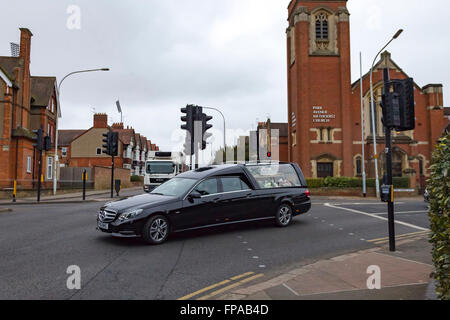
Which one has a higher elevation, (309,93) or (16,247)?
(309,93)

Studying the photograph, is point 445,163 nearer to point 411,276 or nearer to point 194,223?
point 411,276

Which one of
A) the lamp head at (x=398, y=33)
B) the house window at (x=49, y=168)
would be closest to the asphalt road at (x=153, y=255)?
the lamp head at (x=398, y=33)

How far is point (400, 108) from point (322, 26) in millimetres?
Result: 31457

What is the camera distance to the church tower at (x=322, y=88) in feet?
111

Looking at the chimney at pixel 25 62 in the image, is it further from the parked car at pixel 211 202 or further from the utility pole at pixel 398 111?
the utility pole at pixel 398 111

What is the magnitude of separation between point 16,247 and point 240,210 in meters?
5.08

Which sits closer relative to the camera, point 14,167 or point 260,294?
point 260,294

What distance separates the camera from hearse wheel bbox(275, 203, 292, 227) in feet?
31.0

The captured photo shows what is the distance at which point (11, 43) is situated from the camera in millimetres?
34688

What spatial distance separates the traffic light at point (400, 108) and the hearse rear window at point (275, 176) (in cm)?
361

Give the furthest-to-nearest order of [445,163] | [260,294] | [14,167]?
[14,167] → [260,294] → [445,163]

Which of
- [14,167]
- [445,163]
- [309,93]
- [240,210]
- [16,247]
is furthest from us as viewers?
[309,93]

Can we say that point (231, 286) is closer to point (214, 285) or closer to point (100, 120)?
point (214, 285)
